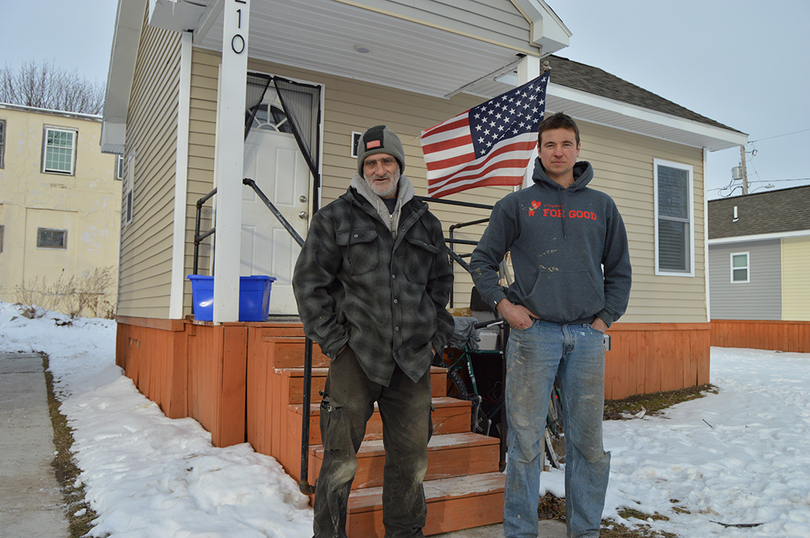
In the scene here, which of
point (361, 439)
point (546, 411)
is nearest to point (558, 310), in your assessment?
point (546, 411)

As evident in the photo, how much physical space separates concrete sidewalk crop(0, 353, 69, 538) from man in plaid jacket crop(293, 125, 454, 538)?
5.57ft

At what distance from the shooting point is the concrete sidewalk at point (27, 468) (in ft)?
10.2

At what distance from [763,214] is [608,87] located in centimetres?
1339

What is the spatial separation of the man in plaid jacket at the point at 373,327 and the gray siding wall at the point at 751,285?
740 inches

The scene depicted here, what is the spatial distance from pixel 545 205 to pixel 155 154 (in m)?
5.45

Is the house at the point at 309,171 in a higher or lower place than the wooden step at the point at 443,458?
higher

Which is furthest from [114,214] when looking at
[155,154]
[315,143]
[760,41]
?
[760,41]

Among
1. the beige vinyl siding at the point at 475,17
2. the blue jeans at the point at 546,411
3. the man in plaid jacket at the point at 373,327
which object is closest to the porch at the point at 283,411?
the man in plaid jacket at the point at 373,327

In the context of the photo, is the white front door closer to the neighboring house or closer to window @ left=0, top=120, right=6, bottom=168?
the neighboring house

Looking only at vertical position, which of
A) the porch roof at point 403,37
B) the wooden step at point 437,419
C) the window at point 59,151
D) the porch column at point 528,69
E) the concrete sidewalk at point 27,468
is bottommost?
the concrete sidewalk at point 27,468

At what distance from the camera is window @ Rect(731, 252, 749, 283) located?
18719 mm

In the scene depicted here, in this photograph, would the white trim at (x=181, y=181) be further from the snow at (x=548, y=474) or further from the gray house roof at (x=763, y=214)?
the gray house roof at (x=763, y=214)

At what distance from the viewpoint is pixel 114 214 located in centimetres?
1928

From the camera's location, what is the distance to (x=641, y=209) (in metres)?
8.46
